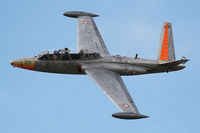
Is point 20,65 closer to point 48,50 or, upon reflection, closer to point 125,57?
point 48,50

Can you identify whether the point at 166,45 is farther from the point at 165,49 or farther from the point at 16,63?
the point at 16,63

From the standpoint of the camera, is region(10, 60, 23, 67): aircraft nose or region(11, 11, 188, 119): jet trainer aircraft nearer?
region(11, 11, 188, 119): jet trainer aircraft

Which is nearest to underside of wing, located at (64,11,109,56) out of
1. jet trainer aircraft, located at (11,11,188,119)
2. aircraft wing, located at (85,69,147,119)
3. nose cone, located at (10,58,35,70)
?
jet trainer aircraft, located at (11,11,188,119)

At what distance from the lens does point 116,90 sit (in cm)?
4638

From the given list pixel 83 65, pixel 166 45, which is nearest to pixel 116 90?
pixel 83 65

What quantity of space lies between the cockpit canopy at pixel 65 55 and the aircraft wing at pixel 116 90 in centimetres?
151

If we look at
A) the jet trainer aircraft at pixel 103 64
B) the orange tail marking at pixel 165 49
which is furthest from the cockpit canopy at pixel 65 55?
the orange tail marking at pixel 165 49

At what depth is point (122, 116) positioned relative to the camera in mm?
42688

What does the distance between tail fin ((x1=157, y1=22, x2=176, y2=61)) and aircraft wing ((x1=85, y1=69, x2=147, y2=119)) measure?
559 centimetres

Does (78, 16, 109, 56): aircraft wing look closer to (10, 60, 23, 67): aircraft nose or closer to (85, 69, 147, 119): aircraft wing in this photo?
(85, 69, 147, 119): aircraft wing

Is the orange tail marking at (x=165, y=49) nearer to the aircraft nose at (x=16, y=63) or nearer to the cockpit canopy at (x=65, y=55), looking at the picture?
the cockpit canopy at (x=65, y=55)

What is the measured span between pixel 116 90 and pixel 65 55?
6351mm

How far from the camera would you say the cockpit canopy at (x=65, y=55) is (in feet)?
161

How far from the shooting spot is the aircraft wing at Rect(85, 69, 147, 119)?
43.0 meters
